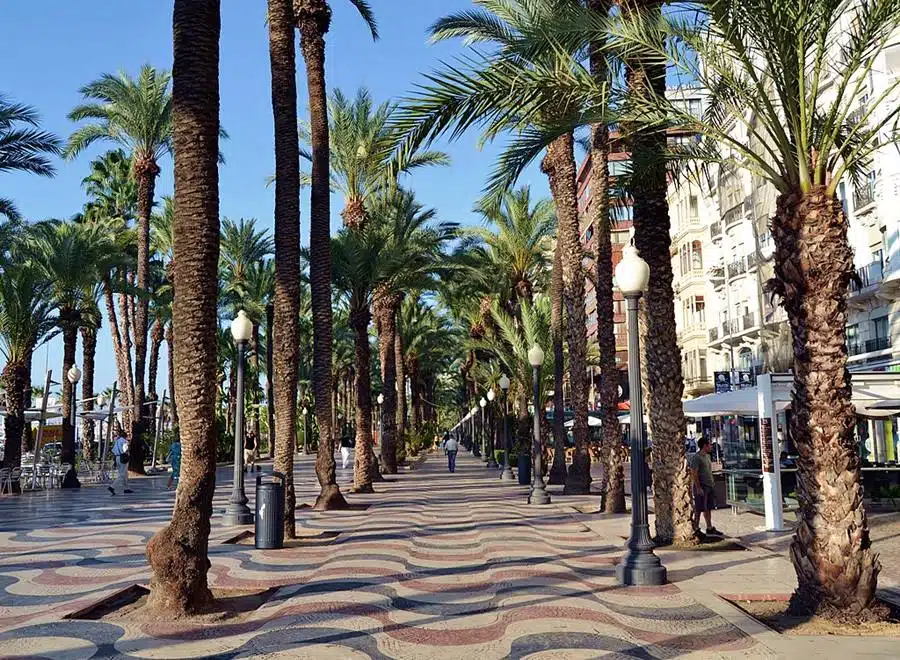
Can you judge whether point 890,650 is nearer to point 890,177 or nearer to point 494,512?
point 494,512

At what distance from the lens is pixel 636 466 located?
9.98 m

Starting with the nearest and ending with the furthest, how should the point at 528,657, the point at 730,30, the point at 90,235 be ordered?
the point at 528,657, the point at 730,30, the point at 90,235

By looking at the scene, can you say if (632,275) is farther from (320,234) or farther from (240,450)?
(320,234)

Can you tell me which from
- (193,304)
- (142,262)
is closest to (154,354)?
(142,262)

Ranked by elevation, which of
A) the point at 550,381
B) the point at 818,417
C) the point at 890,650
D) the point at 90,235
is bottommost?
the point at 890,650

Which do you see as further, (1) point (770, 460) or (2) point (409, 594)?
(1) point (770, 460)

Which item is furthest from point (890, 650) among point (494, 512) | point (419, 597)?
point (494, 512)

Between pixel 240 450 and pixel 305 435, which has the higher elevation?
pixel 305 435

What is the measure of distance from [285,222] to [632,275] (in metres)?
7.00

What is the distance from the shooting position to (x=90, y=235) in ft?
106

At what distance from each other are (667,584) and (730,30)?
571 cm

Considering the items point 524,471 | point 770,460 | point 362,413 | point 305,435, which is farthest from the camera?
point 305,435

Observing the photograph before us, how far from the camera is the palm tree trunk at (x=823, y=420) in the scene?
758cm

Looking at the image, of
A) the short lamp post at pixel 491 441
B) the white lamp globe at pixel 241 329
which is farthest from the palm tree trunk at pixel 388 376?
the white lamp globe at pixel 241 329
